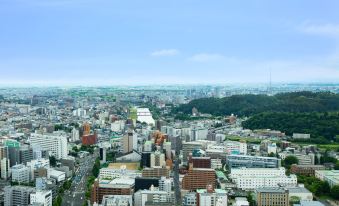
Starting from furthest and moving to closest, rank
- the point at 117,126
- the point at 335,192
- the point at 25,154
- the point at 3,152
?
1. the point at 117,126
2. the point at 25,154
3. the point at 3,152
4. the point at 335,192

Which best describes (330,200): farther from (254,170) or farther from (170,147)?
(170,147)

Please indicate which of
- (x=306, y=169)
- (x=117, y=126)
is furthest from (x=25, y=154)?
(x=117, y=126)

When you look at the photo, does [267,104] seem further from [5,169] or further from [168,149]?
[5,169]

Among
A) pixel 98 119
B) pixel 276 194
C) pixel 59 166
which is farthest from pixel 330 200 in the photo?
pixel 98 119

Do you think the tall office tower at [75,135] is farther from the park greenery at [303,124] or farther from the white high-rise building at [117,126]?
the park greenery at [303,124]

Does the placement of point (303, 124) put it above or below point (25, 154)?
above

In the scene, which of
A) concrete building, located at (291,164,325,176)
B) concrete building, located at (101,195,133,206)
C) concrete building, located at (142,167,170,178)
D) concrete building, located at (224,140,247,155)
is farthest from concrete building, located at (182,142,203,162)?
concrete building, located at (101,195,133,206)
